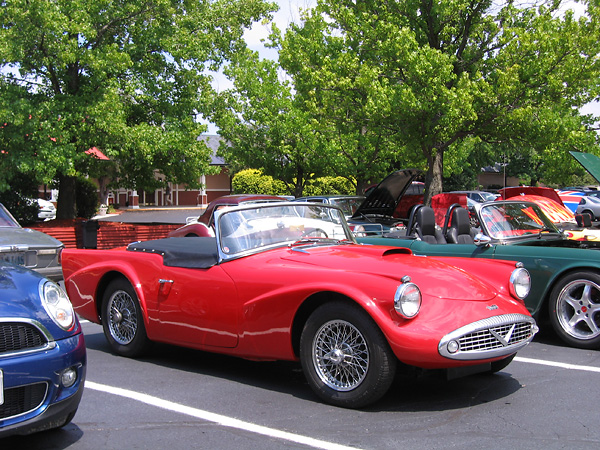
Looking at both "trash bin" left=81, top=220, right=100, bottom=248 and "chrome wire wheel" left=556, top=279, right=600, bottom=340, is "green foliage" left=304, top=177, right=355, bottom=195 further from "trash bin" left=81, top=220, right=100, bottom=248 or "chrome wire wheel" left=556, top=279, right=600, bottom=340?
"chrome wire wheel" left=556, top=279, right=600, bottom=340

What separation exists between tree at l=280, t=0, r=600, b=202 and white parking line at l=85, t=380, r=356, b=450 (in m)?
12.4

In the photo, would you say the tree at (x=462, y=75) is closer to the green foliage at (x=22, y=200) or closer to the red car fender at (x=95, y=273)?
the green foliage at (x=22, y=200)

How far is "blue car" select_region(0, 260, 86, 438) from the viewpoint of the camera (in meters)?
3.43

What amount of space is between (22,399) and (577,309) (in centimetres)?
531

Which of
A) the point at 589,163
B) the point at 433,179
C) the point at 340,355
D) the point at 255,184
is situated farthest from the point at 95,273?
the point at 255,184

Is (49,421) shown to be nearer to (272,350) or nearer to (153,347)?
(272,350)

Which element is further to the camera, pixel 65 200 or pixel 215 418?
pixel 65 200

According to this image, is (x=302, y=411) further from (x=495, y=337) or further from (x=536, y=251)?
(x=536, y=251)

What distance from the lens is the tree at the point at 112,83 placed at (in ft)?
51.5

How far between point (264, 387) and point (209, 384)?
0.46 meters

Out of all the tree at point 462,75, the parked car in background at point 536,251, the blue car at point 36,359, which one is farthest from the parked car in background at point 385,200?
the blue car at point 36,359

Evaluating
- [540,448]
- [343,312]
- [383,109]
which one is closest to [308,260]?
[343,312]

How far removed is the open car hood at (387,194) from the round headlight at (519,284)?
24.8ft

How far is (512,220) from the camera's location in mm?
7801
